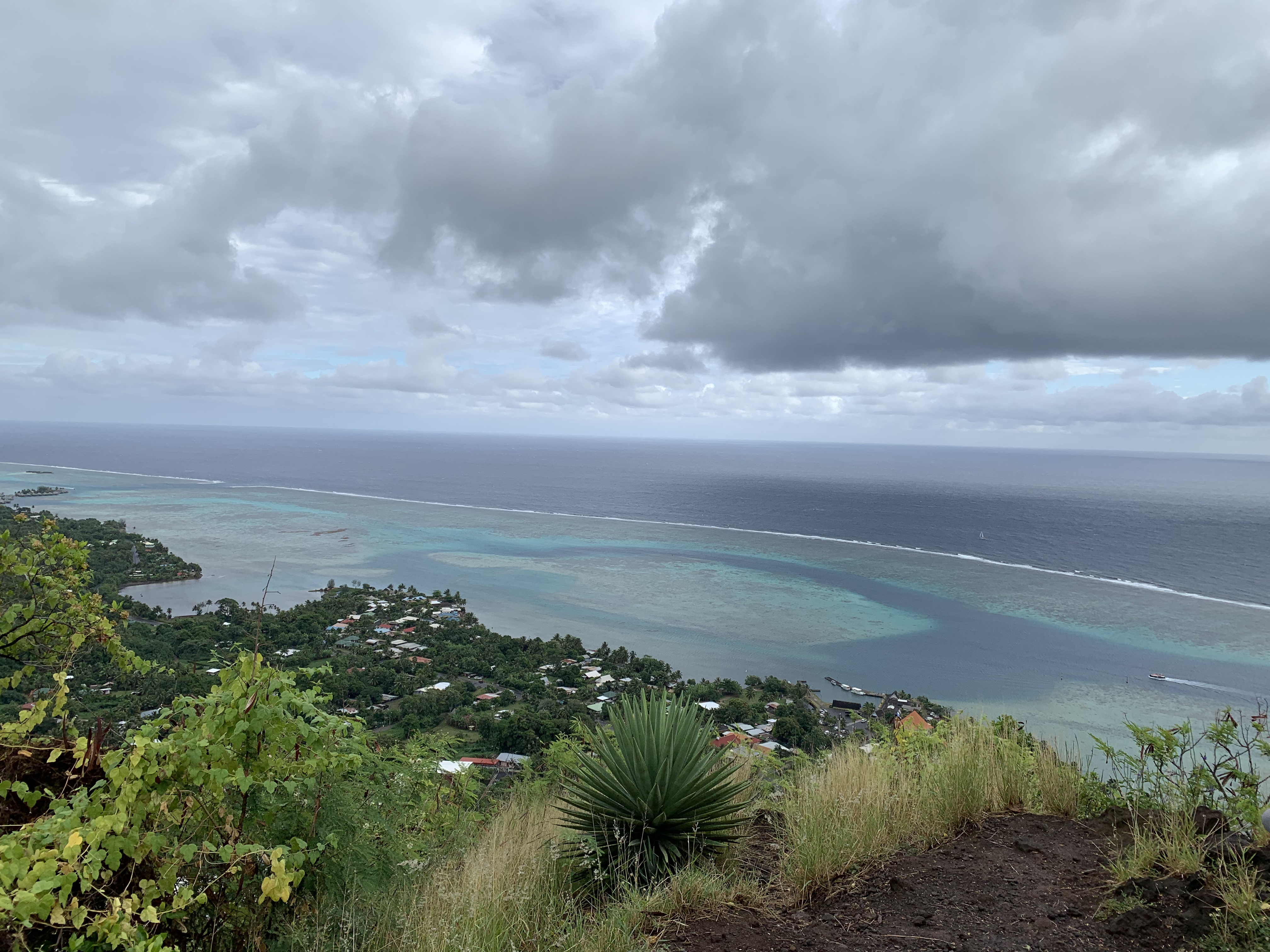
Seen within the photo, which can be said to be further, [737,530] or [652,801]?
[737,530]

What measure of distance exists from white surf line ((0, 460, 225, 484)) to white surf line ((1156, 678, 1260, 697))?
336ft

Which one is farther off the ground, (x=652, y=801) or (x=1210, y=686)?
(x=652, y=801)

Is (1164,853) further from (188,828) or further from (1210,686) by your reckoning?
(1210,686)

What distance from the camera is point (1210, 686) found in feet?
80.5

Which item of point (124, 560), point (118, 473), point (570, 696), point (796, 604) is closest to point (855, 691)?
point (570, 696)

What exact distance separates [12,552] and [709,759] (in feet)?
14.3

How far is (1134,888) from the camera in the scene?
3.27 m

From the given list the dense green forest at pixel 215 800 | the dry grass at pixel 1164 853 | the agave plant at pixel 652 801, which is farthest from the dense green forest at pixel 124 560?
the dry grass at pixel 1164 853

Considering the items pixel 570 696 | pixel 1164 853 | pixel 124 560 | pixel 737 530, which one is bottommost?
pixel 570 696

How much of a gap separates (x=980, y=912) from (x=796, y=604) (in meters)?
34.5

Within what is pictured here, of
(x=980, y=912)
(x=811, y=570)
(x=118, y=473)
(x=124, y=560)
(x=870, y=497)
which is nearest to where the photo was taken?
(x=980, y=912)

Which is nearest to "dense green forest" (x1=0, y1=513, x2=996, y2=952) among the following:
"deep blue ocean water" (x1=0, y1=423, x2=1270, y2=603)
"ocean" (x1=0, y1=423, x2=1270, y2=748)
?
"ocean" (x1=0, y1=423, x2=1270, y2=748)

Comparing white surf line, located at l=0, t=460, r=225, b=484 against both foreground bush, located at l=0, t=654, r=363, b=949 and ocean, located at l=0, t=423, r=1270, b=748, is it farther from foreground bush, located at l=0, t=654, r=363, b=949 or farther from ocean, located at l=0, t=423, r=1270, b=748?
foreground bush, located at l=0, t=654, r=363, b=949

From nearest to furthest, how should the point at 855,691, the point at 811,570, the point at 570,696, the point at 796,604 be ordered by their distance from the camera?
the point at 570,696 → the point at 855,691 → the point at 796,604 → the point at 811,570
